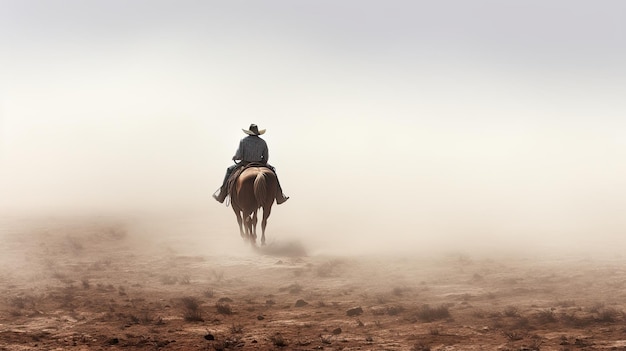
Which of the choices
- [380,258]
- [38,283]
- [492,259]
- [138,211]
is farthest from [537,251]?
[138,211]

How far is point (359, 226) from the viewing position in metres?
28.5

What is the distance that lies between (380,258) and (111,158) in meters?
55.8

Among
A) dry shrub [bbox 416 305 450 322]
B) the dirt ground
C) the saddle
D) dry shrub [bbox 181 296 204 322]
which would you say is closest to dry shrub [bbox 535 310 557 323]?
the dirt ground

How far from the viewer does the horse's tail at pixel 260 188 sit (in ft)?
69.1

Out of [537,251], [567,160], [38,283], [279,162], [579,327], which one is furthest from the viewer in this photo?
[567,160]

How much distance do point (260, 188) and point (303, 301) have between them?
7.63m

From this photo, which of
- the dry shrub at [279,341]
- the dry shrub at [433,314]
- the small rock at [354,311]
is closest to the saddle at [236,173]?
the small rock at [354,311]

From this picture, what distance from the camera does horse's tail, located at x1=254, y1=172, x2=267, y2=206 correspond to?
69.1 feet

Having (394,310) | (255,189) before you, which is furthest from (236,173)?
(394,310)

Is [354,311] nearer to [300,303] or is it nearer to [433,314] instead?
[300,303]

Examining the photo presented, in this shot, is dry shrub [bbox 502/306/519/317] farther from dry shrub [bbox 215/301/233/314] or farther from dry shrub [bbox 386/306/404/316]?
dry shrub [bbox 215/301/233/314]

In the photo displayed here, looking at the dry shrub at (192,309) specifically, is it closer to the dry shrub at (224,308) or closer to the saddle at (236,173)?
the dry shrub at (224,308)

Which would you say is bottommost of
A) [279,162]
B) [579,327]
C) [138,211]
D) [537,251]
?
[579,327]

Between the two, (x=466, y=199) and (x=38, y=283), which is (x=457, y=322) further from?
(x=466, y=199)
